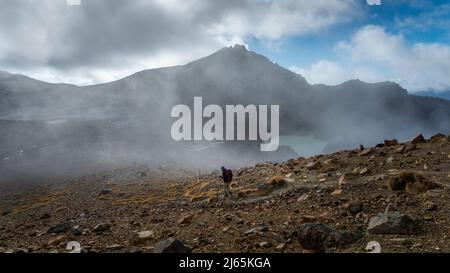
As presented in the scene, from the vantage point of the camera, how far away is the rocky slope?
34.8ft

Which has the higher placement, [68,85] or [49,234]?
[68,85]

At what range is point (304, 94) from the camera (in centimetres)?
17450

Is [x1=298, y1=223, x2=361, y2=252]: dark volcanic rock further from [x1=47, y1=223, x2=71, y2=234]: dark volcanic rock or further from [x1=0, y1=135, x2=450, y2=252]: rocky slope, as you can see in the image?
[x1=47, y1=223, x2=71, y2=234]: dark volcanic rock

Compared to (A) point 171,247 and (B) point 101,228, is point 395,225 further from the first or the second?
(B) point 101,228

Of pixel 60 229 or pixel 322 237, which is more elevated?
pixel 322 237

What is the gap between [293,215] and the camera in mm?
13797

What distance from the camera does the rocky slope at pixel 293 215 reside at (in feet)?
34.8

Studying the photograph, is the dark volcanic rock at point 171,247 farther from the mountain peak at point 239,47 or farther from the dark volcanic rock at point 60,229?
the mountain peak at point 239,47

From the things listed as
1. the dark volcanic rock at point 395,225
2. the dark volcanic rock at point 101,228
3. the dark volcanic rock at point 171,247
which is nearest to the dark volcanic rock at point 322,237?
the dark volcanic rock at point 395,225

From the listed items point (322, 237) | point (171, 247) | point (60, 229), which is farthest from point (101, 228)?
point (322, 237)

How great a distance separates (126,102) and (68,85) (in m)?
63.6

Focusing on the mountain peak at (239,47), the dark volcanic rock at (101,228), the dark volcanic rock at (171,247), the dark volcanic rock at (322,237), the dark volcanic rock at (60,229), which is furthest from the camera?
the mountain peak at (239,47)

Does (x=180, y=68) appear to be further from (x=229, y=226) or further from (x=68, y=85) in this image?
(x=229, y=226)
